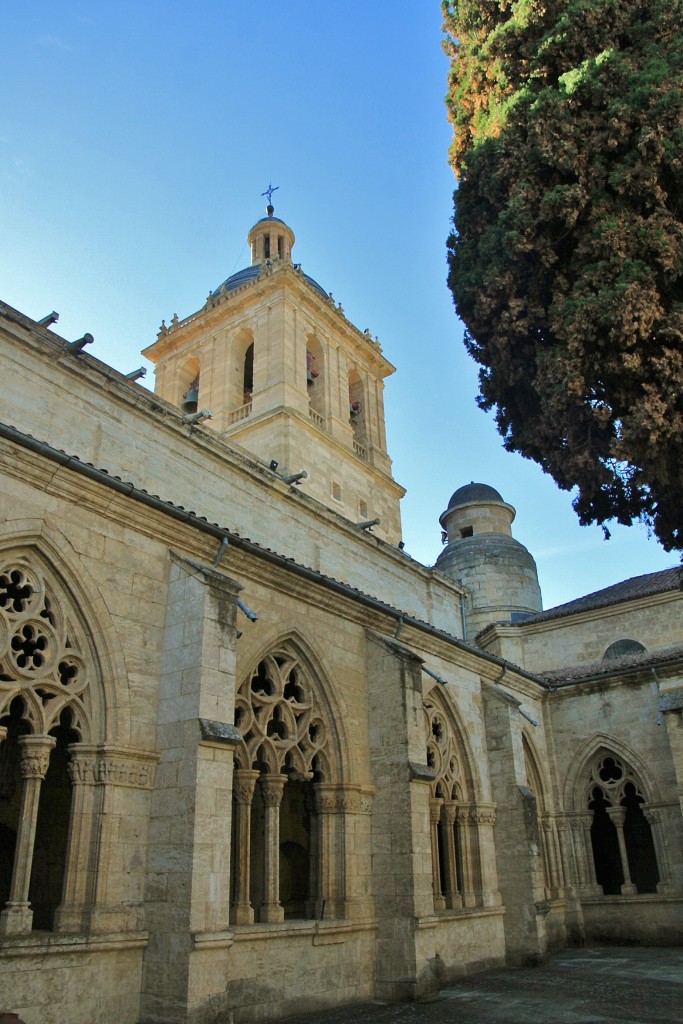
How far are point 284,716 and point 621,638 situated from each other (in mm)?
13684

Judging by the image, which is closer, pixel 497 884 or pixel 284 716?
pixel 284 716

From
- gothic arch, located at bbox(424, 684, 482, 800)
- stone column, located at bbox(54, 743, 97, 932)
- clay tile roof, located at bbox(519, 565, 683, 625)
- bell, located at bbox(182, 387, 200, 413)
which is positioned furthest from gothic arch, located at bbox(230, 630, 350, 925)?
clay tile roof, located at bbox(519, 565, 683, 625)

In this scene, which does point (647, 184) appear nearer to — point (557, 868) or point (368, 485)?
point (557, 868)

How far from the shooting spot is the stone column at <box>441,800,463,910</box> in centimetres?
1202

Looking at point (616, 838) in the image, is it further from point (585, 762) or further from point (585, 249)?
point (585, 249)

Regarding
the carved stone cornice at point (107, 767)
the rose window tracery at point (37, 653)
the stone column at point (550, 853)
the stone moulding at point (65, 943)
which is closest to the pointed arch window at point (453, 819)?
the stone column at point (550, 853)

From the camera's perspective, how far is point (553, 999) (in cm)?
918

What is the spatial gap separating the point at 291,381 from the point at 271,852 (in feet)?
48.1

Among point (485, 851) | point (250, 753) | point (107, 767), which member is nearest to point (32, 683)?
point (107, 767)

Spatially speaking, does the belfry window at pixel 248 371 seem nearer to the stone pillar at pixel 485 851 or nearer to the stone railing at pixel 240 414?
the stone railing at pixel 240 414

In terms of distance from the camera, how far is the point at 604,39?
8945 millimetres

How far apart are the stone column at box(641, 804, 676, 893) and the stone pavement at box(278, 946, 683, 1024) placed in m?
2.56

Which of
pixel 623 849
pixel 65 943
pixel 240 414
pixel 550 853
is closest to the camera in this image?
pixel 65 943

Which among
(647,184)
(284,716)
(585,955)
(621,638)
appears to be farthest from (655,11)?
(621,638)
